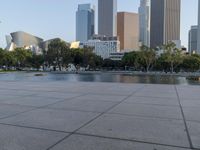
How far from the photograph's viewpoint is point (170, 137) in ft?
17.9

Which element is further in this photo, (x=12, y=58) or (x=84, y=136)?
(x=12, y=58)

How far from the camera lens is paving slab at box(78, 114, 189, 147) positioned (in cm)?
538

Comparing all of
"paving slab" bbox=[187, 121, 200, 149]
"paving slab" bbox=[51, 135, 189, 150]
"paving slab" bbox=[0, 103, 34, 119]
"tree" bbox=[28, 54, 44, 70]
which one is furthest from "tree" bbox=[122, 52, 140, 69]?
"paving slab" bbox=[51, 135, 189, 150]

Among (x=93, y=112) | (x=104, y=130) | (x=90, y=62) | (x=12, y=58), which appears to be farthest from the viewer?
(x=90, y=62)

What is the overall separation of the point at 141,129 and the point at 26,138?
Answer: 2.55 meters

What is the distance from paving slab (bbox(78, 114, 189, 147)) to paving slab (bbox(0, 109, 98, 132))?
1.24 ft

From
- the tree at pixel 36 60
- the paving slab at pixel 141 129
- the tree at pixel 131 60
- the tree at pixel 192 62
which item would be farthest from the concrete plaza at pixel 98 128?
the tree at pixel 36 60

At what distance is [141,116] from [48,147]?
3554mm

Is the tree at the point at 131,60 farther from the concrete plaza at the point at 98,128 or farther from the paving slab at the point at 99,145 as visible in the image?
the paving slab at the point at 99,145

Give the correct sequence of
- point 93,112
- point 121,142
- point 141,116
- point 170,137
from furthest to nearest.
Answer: point 93,112, point 141,116, point 170,137, point 121,142

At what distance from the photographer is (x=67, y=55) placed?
98375mm

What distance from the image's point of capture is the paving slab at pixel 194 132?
16.6 ft

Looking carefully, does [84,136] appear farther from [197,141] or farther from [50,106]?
[50,106]

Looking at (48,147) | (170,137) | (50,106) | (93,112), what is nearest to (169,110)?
(93,112)
